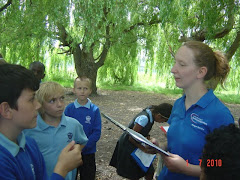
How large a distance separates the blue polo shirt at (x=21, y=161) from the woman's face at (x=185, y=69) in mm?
1011

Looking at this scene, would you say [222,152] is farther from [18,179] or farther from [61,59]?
[61,59]

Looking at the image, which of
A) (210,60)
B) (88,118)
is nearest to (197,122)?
(210,60)

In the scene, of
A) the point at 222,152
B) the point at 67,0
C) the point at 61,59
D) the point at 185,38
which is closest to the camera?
the point at 222,152

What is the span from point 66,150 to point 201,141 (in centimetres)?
83

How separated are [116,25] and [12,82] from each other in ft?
25.6

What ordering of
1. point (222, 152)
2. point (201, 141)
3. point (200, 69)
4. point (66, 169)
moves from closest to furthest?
point (222, 152)
point (66, 169)
point (201, 141)
point (200, 69)

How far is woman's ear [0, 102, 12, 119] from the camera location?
4.23 ft

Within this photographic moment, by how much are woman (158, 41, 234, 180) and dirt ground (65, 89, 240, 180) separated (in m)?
2.33

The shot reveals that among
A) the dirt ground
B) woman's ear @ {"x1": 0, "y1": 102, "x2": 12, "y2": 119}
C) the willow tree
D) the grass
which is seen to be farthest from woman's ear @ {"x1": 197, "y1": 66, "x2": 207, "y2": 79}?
the grass

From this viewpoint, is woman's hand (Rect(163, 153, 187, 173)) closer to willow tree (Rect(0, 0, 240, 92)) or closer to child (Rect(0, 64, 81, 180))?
child (Rect(0, 64, 81, 180))

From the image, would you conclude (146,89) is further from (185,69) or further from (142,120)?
(185,69)

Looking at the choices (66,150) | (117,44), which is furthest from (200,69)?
(117,44)

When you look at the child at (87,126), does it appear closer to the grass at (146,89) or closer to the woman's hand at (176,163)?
the woman's hand at (176,163)

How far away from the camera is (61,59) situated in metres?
13.8
